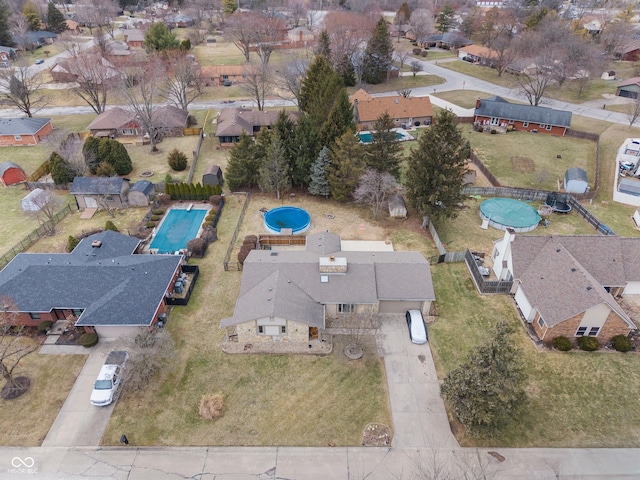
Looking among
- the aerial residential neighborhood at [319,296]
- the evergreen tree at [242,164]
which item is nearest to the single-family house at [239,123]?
the aerial residential neighborhood at [319,296]

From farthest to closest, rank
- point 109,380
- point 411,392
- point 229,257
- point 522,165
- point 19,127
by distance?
point 19,127, point 522,165, point 229,257, point 411,392, point 109,380

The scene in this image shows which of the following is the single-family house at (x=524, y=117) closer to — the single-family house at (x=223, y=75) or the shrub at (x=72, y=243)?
the single-family house at (x=223, y=75)

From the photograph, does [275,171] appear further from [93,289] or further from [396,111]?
[396,111]

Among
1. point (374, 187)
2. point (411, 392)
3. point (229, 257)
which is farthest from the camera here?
point (374, 187)

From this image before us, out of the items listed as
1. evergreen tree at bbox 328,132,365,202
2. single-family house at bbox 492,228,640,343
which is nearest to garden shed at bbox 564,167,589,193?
single-family house at bbox 492,228,640,343

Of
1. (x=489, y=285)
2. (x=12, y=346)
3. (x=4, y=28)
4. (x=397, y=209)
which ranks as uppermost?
(x=4, y=28)

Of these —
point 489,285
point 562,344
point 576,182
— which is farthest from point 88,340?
point 576,182

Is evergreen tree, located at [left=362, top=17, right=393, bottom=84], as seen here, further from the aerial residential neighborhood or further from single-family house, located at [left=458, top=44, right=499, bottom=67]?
single-family house, located at [left=458, top=44, right=499, bottom=67]
